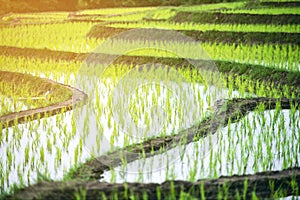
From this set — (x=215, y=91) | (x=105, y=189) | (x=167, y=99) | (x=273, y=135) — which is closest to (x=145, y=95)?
(x=167, y=99)

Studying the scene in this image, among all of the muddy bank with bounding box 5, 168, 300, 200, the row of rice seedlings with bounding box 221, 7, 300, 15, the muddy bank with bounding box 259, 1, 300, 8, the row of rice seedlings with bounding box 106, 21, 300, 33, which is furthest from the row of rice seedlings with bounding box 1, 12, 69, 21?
the muddy bank with bounding box 5, 168, 300, 200

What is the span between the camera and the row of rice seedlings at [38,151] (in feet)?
5.48

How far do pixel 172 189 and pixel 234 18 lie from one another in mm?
2508

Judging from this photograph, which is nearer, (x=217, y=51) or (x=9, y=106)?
(x=9, y=106)

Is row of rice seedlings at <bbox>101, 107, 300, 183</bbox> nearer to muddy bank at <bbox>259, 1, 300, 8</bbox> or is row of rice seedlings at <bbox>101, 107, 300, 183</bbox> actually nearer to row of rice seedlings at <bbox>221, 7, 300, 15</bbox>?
row of rice seedlings at <bbox>221, 7, 300, 15</bbox>

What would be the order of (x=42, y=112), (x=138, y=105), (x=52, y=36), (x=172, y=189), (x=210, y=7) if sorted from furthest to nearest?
(x=210, y=7), (x=52, y=36), (x=138, y=105), (x=42, y=112), (x=172, y=189)

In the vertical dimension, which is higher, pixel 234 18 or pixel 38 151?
pixel 234 18

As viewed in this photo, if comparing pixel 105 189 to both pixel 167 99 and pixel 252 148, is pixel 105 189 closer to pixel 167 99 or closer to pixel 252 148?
pixel 252 148

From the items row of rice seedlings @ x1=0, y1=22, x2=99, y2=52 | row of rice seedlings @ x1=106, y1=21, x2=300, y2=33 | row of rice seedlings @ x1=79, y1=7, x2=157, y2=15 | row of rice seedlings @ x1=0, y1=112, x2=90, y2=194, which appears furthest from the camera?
row of rice seedlings @ x1=79, y1=7, x2=157, y2=15

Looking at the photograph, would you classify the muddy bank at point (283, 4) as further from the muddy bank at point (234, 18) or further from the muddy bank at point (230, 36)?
the muddy bank at point (230, 36)

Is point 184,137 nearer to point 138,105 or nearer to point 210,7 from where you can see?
point 138,105

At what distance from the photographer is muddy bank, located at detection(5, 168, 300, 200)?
4.38 feet

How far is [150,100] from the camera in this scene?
246 centimetres

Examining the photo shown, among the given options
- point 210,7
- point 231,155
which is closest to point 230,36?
point 210,7
